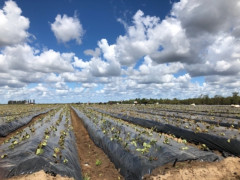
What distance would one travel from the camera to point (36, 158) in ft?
15.8

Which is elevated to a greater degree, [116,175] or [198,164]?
[198,164]

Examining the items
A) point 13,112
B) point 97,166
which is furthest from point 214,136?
point 13,112

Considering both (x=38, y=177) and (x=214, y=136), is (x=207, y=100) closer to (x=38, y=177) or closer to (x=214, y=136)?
(x=214, y=136)

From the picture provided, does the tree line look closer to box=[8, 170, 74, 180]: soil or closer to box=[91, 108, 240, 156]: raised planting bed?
box=[91, 108, 240, 156]: raised planting bed

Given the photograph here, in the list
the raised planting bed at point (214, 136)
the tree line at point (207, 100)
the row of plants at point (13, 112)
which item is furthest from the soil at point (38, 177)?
the tree line at point (207, 100)

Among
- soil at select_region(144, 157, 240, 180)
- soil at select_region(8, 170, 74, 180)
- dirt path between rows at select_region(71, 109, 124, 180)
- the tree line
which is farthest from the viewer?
the tree line

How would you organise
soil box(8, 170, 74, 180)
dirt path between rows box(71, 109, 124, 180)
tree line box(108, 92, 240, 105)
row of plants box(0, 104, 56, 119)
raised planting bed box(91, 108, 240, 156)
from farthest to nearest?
tree line box(108, 92, 240, 105) → row of plants box(0, 104, 56, 119) → raised planting bed box(91, 108, 240, 156) → dirt path between rows box(71, 109, 124, 180) → soil box(8, 170, 74, 180)

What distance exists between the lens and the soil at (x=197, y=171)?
4.70 m

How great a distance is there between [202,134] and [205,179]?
470 centimetres

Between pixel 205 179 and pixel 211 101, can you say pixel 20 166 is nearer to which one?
pixel 205 179

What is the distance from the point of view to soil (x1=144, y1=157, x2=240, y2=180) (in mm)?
4703

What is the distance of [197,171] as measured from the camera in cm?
486

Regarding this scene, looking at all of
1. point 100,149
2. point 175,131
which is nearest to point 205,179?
point 100,149

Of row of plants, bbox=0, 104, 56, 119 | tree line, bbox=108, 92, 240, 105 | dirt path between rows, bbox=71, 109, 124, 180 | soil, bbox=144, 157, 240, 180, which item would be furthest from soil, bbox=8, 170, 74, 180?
tree line, bbox=108, 92, 240, 105
